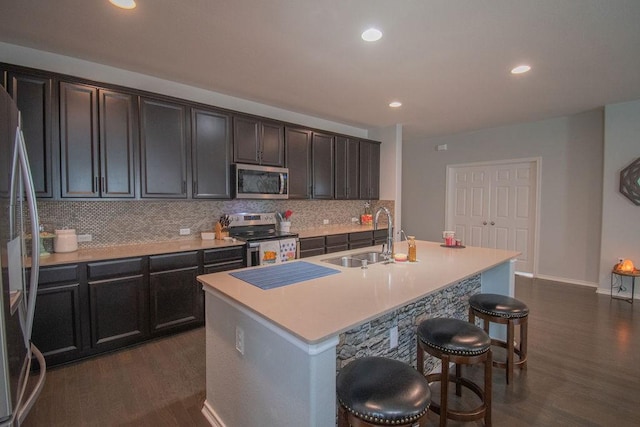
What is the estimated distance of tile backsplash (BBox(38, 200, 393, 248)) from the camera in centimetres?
284

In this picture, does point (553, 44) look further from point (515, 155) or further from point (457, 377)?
point (515, 155)

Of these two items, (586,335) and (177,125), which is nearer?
(586,335)

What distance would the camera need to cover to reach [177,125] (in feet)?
10.5

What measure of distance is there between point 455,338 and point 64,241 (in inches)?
130

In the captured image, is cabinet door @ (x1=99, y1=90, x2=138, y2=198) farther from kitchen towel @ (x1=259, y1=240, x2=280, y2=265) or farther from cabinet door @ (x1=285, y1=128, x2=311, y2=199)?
cabinet door @ (x1=285, y1=128, x2=311, y2=199)

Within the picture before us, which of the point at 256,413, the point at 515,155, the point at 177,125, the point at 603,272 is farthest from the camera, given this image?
the point at 515,155

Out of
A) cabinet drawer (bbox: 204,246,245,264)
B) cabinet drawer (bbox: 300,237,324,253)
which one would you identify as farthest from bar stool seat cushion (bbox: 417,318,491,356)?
cabinet drawer (bbox: 300,237,324,253)

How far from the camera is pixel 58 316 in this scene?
2.35 meters

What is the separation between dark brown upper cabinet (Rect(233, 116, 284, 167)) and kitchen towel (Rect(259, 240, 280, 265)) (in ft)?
3.59

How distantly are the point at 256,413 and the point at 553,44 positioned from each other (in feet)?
11.4

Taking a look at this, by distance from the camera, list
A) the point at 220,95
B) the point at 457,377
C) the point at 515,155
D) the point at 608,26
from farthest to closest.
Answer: the point at 515,155 < the point at 220,95 < the point at 608,26 < the point at 457,377

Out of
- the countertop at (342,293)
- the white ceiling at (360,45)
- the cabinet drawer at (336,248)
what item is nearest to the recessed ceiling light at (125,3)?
the white ceiling at (360,45)

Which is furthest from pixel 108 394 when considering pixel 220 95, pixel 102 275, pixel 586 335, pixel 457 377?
pixel 586 335

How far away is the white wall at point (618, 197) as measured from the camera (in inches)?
158
